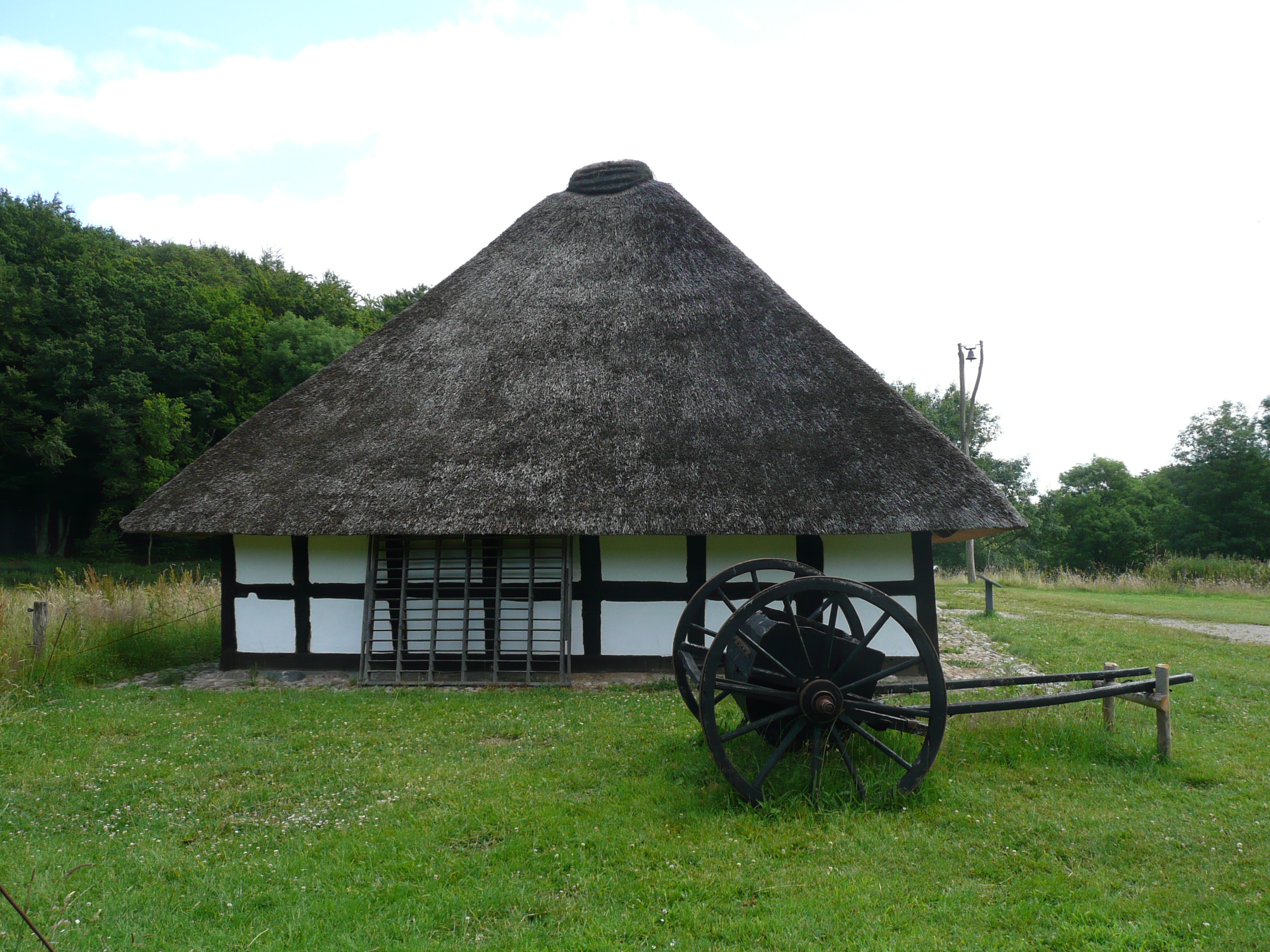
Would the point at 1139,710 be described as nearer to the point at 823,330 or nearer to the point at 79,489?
the point at 823,330

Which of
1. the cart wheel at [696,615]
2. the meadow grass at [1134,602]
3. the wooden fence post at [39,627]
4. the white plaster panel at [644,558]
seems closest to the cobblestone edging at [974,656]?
the meadow grass at [1134,602]

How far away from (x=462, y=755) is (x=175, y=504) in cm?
471

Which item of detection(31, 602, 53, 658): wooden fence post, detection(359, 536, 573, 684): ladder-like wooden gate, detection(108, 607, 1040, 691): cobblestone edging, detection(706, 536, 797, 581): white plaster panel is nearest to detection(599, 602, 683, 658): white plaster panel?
detection(108, 607, 1040, 691): cobblestone edging

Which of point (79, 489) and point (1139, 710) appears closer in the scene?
point (1139, 710)

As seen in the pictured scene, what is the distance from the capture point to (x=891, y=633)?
733 centimetres

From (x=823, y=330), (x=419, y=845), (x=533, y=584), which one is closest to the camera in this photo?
(x=419, y=845)

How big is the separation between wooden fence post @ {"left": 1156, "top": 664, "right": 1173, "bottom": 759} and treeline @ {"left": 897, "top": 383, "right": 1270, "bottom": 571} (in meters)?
20.6

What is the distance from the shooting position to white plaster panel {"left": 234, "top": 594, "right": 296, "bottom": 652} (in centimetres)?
789

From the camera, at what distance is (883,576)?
24.5ft

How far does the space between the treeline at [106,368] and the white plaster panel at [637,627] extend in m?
21.5

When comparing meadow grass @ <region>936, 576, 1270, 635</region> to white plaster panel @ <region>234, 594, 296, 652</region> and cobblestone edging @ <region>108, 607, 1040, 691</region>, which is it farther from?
white plaster panel @ <region>234, 594, 296, 652</region>

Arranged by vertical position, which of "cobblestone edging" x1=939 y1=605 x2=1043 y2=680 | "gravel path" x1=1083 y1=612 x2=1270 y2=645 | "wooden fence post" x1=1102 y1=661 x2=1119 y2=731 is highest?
"wooden fence post" x1=1102 y1=661 x2=1119 y2=731

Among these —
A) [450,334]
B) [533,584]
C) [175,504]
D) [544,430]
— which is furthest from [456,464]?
[175,504]

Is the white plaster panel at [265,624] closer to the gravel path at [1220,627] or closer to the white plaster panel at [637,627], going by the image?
the white plaster panel at [637,627]
